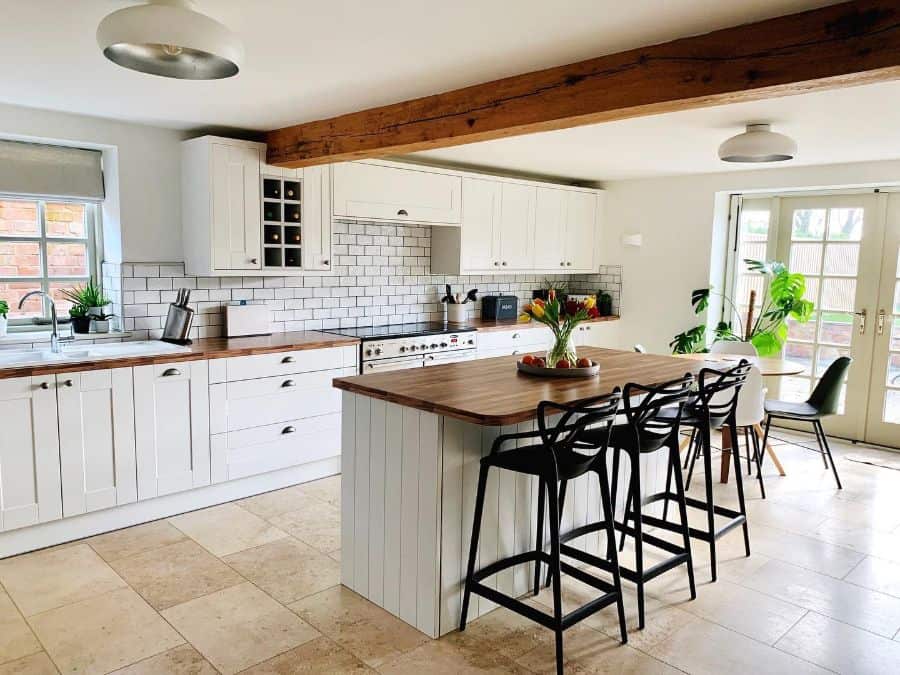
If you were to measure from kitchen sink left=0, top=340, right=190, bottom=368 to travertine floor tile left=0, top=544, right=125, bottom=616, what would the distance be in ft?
3.18

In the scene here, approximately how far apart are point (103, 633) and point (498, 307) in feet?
13.6

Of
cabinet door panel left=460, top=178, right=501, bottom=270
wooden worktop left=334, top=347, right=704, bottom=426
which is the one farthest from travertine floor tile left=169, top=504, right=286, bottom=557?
cabinet door panel left=460, top=178, right=501, bottom=270

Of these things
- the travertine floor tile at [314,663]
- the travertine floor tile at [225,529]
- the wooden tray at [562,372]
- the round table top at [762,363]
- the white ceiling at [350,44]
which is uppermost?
the white ceiling at [350,44]

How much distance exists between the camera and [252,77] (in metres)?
3.11

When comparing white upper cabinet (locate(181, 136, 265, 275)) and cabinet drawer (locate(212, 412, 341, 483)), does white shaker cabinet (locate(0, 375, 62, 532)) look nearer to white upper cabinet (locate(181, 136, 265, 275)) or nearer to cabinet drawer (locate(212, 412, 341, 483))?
cabinet drawer (locate(212, 412, 341, 483))

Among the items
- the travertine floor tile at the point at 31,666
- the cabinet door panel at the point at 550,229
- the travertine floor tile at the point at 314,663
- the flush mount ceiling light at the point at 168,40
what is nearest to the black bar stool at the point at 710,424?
the travertine floor tile at the point at 314,663

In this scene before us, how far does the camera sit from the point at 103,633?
2.71 meters

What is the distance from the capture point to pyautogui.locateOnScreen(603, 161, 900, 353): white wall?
5.98 meters

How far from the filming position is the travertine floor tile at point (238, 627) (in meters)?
2.58

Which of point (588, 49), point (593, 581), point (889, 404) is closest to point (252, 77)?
point (588, 49)

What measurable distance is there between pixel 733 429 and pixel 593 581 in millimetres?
1378

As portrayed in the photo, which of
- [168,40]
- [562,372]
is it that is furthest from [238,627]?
[168,40]

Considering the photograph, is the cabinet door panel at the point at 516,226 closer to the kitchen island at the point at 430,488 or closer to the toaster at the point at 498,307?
the toaster at the point at 498,307

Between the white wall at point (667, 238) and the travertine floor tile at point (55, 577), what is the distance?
16.4 feet
